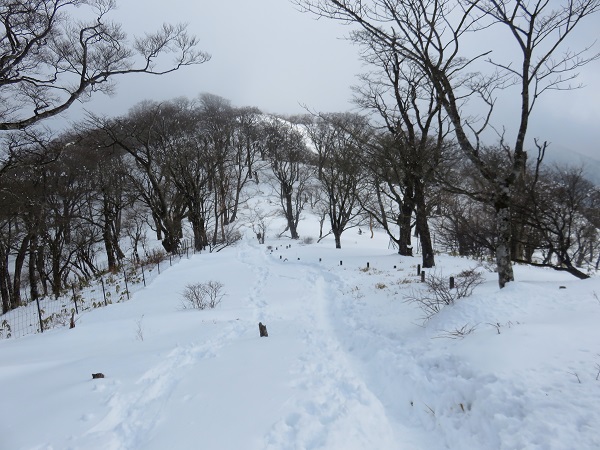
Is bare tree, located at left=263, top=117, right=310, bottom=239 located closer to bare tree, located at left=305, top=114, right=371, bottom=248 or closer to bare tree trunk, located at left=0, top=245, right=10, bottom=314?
bare tree, located at left=305, top=114, right=371, bottom=248

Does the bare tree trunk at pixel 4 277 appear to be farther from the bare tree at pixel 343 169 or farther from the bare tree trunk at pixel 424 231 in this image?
the bare tree trunk at pixel 424 231

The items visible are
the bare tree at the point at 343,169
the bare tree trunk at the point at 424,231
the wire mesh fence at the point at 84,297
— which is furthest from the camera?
the bare tree at the point at 343,169

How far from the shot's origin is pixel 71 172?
67.5 feet

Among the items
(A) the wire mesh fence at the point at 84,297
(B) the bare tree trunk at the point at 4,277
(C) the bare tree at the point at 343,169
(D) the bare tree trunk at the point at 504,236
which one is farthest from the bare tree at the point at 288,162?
(D) the bare tree trunk at the point at 504,236

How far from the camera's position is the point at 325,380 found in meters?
4.83

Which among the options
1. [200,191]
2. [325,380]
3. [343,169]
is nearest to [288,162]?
[200,191]

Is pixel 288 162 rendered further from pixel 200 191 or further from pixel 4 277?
pixel 4 277

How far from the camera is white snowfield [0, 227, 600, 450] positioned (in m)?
3.41

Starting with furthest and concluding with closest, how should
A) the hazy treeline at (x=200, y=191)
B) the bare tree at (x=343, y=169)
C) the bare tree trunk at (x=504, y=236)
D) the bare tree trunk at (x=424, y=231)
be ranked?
the bare tree at (x=343, y=169) → the bare tree trunk at (x=424, y=231) → the hazy treeline at (x=200, y=191) → the bare tree trunk at (x=504, y=236)

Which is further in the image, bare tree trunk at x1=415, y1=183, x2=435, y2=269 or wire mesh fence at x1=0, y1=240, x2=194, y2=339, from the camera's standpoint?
bare tree trunk at x1=415, y1=183, x2=435, y2=269

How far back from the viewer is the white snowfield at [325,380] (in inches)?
134

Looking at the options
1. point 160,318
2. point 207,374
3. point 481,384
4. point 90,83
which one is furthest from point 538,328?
point 90,83

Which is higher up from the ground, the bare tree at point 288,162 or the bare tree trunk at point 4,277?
the bare tree at point 288,162

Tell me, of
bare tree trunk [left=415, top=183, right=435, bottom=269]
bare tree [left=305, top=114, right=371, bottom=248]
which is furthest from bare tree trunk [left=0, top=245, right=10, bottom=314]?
bare tree trunk [left=415, top=183, right=435, bottom=269]
